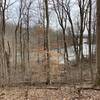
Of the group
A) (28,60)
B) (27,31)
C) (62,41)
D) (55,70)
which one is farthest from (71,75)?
(27,31)

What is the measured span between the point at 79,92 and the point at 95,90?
0.64 metres

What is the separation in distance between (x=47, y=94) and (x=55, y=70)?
11.1 m

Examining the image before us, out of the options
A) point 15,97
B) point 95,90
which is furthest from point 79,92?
point 15,97

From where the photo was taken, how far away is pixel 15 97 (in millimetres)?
8273

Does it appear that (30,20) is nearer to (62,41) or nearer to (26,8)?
(26,8)

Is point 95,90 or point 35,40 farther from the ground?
point 35,40

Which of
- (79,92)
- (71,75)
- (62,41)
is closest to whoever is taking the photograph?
(79,92)

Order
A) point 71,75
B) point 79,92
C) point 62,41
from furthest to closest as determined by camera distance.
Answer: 1. point 62,41
2. point 71,75
3. point 79,92

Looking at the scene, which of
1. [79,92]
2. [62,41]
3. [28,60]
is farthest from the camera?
[62,41]

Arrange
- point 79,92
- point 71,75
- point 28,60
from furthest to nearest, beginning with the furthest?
point 28,60
point 71,75
point 79,92

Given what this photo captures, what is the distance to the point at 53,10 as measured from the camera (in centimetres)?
2939

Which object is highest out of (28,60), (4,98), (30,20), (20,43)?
(30,20)

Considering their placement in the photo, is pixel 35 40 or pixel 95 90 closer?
pixel 95 90

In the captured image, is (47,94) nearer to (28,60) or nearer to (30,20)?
(28,60)
